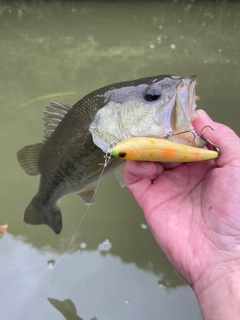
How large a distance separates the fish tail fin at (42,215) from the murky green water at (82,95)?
305mm

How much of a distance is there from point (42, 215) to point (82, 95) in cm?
125

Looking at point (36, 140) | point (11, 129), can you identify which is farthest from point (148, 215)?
point (11, 129)

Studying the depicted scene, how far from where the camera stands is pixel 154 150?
0.90m

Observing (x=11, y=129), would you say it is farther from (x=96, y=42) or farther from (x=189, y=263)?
(x=189, y=263)

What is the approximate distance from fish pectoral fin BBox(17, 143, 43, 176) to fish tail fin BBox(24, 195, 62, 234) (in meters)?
0.18

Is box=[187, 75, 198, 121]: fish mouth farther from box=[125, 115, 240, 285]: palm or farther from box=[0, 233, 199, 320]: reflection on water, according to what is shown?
box=[0, 233, 199, 320]: reflection on water

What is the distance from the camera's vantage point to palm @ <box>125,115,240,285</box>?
97cm

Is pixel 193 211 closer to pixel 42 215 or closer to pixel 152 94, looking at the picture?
pixel 152 94

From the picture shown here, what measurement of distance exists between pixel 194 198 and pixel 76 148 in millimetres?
426

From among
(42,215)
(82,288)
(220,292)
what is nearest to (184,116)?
(220,292)

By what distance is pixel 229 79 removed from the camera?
2.68m

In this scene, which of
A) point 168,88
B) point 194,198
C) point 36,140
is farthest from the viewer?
point 36,140

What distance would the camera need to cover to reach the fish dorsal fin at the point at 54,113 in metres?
1.21

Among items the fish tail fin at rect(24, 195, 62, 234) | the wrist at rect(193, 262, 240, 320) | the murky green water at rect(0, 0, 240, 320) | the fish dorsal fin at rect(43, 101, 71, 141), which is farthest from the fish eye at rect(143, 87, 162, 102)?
the murky green water at rect(0, 0, 240, 320)
